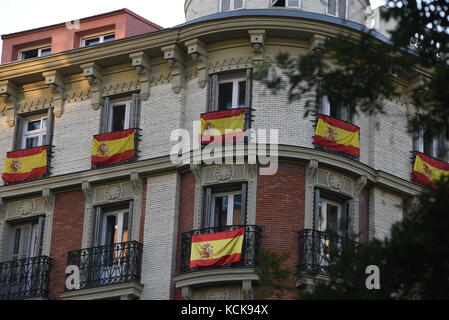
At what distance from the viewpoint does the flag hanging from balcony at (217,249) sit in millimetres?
35531

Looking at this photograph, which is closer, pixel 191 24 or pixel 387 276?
pixel 387 276

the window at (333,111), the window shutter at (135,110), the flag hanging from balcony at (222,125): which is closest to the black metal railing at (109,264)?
the flag hanging from balcony at (222,125)

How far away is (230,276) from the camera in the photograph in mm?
35125

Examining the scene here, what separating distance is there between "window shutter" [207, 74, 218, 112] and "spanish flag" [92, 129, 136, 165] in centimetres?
249

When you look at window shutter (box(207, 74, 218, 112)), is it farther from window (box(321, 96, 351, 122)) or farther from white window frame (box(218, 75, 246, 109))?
window (box(321, 96, 351, 122))

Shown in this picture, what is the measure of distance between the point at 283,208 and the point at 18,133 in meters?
9.78

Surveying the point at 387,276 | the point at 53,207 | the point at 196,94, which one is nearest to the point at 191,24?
the point at 196,94

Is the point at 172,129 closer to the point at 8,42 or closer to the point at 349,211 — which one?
the point at 349,211

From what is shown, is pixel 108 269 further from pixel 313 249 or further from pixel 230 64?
pixel 230 64

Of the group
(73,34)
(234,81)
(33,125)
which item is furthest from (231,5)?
(33,125)

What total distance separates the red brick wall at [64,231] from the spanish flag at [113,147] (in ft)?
4.30

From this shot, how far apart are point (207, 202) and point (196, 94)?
3.48 metres

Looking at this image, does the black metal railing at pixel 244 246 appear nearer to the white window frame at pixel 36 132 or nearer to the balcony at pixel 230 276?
the balcony at pixel 230 276

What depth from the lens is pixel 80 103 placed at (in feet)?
133
